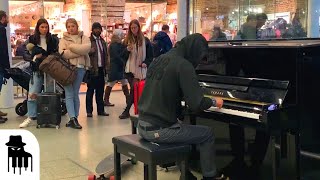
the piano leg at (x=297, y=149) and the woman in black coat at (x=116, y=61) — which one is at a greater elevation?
the woman in black coat at (x=116, y=61)

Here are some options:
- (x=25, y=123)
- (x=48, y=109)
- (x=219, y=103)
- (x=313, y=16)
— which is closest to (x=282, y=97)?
(x=219, y=103)

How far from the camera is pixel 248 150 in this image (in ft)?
11.6

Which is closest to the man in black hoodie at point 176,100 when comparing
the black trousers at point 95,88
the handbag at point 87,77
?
the handbag at point 87,77

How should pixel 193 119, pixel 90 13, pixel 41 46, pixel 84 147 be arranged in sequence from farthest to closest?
1. pixel 90 13
2. pixel 41 46
3. pixel 84 147
4. pixel 193 119

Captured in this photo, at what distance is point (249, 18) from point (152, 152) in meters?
4.78

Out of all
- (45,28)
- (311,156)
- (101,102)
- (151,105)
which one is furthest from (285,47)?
(101,102)

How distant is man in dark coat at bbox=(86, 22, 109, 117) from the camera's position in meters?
6.54

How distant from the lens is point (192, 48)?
3.30m

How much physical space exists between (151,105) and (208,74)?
0.84 m

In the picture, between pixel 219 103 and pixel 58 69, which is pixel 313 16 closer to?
pixel 58 69

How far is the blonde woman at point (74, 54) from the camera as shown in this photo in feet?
19.3

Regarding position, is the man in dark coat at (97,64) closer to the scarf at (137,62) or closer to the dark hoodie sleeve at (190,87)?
the scarf at (137,62)

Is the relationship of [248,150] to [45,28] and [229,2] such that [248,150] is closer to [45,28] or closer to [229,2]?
[45,28]

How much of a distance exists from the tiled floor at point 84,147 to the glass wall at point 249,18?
7.59 ft
